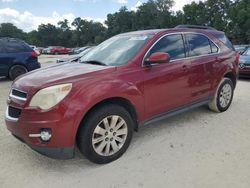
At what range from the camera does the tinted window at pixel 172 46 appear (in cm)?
416

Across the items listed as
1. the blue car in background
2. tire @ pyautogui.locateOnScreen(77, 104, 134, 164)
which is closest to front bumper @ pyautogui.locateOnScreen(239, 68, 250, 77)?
the blue car in background

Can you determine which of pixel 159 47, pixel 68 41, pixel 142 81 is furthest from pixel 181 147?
pixel 68 41

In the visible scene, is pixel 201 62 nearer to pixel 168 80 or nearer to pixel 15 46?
pixel 168 80

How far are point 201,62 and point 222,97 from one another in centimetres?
115

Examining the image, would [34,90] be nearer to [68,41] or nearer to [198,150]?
[198,150]

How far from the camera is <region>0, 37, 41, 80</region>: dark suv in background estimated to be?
33.3 ft

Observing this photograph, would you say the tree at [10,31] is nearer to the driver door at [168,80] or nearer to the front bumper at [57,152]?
the driver door at [168,80]

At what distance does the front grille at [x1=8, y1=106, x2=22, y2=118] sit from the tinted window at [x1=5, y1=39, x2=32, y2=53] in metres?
7.59

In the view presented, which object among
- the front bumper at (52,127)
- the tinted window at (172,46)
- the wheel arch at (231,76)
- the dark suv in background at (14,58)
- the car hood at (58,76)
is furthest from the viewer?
the dark suv in background at (14,58)

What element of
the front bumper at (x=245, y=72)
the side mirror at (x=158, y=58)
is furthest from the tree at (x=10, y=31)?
the side mirror at (x=158, y=58)

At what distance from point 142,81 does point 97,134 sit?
98 centimetres

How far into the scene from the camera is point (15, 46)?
409 inches

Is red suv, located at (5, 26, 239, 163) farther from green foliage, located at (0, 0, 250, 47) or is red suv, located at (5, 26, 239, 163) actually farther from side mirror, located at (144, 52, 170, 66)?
green foliage, located at (0, 0, 250, 47)

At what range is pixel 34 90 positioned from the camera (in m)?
3.17
